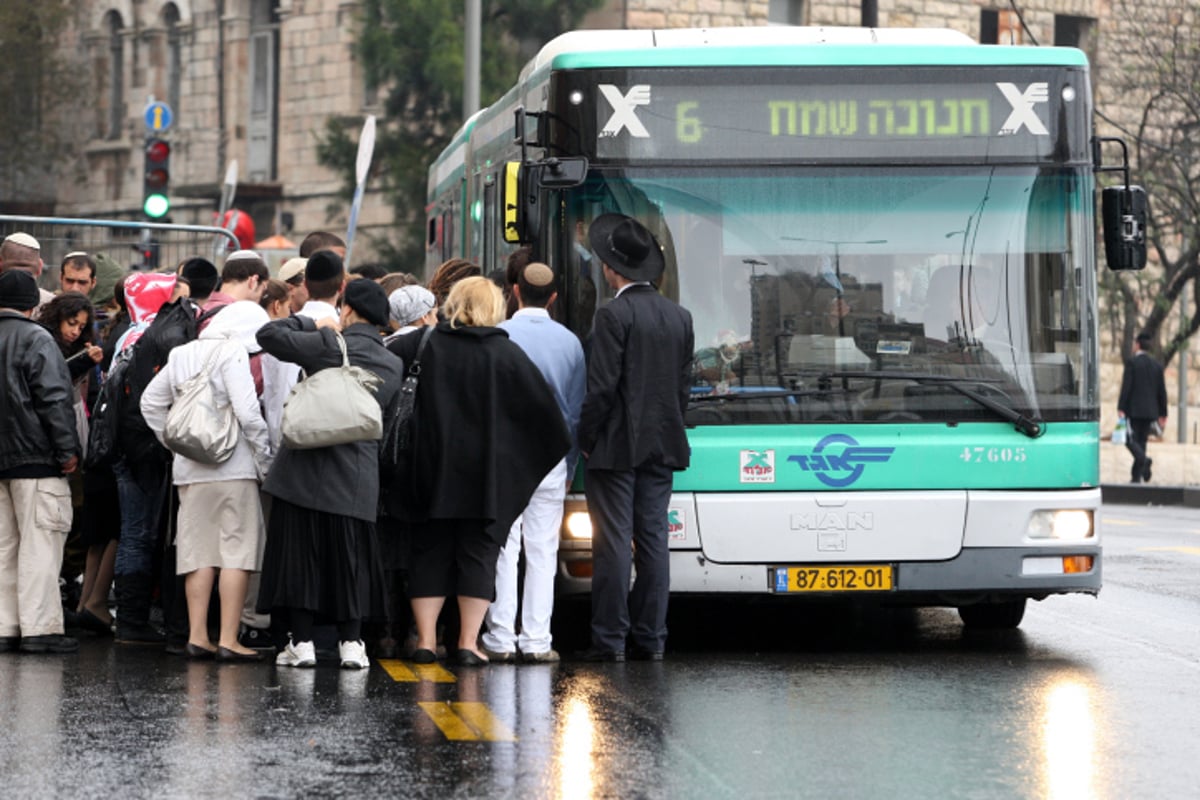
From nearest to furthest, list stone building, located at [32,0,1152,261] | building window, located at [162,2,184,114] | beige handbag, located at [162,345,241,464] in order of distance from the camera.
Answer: beige handbag, located at [162,345,241,464]
stone building, located at [32,0,1152,261]
building window, located at [162,2,184,114]

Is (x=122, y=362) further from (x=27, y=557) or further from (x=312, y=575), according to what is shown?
(x=312, y=575)

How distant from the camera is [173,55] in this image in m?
49.1

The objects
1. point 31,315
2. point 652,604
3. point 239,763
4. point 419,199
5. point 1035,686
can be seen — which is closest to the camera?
point 239,763

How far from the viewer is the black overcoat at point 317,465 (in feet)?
34.6

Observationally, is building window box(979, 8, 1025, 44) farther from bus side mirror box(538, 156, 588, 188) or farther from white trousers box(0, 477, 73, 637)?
white trousers box(0, 477, 73, 637)

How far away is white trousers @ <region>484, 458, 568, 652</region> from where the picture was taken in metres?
11.1

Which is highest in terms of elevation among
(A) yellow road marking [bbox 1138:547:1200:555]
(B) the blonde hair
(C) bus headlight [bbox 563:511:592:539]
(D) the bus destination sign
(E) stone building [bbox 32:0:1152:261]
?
(E) stone building [bbox 32:0:1152:261]

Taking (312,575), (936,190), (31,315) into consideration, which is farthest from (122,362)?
(936,190)

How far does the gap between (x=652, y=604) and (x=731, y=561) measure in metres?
0.42

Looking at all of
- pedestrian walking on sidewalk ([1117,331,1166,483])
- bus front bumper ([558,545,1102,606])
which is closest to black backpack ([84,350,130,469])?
bus front bumper ([558,545,1102,606])

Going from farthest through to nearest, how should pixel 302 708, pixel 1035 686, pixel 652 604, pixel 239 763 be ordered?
pixel 652 604
pixel 1035 686
pixel 302 708
pixel 239 763

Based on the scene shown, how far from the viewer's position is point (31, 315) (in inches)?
473

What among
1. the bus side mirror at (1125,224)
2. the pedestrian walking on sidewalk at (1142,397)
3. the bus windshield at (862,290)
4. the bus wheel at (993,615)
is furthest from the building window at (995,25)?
the bus windshield at (862,290)

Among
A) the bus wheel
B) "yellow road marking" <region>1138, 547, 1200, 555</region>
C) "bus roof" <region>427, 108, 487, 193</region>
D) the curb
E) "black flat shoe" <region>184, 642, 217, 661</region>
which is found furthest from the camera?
the curb
